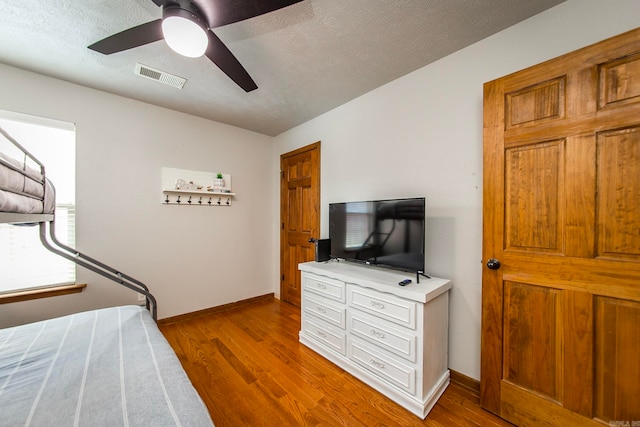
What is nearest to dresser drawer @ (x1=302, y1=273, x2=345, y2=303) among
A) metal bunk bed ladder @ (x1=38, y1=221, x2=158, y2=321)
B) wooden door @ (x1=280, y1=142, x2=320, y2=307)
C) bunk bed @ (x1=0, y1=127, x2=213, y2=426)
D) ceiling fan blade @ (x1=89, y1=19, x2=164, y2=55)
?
wooden door @ (x1=280, y1=142, x2=320, y2=307)

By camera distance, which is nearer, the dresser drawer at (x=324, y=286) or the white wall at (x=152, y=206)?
the dresser drawer at (x=324, y=286)

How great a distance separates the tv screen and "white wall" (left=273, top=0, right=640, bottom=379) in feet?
0.92

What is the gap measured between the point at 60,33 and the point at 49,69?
71 cm

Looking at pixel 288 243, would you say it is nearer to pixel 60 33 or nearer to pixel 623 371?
pixel 60 33

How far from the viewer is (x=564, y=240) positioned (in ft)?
4.35

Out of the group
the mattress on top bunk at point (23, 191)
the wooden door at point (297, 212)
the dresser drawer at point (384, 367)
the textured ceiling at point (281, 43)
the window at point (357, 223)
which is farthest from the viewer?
the wooden door at point (297, 212)

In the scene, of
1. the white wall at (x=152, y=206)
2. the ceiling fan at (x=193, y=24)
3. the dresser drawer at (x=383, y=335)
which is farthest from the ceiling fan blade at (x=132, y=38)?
the dresser drawer at (x=383, y=335)

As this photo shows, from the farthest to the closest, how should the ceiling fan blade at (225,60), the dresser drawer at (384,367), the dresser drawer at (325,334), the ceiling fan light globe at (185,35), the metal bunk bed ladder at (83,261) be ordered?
the dresser drawer at (325,334) < the metal bunk bed ladder at (83,261) < the dresser drawer at (384,367) < the ceiling fan blade at (225,60) < the ceiling fan light globe at (185,35)

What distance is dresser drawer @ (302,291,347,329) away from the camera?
205cm

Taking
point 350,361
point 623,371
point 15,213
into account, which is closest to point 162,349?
point 15,213

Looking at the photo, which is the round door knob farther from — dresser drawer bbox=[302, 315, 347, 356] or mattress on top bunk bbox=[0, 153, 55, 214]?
mattress on top bunk bbox=[0, 153, 55, 214]

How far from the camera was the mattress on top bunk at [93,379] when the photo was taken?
33.5 inches

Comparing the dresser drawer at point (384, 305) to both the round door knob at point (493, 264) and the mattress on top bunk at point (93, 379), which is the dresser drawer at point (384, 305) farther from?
the mattress on top bunk at point (93, 379)

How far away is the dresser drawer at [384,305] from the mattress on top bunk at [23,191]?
2071 mm
